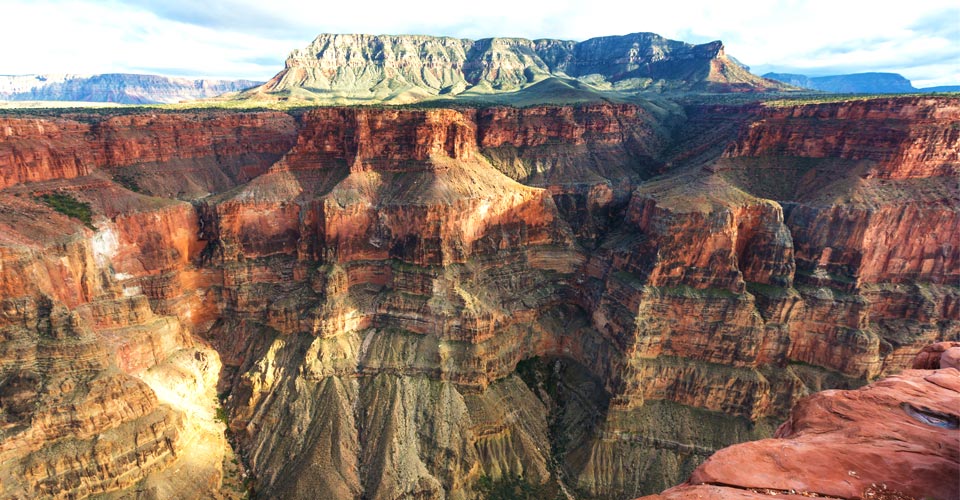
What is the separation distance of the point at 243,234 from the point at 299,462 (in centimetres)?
3204

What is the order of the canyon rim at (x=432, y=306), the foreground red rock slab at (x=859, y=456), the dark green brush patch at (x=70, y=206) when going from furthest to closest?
the dark green brush patch at (x=70, y=206) < the canyon rim at (x=432, y=306) < the foreground red rock slab at (x=859, y=456)

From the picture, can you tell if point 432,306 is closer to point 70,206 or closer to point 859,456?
point 70,206

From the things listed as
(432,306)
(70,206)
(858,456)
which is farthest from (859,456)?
(70,206)

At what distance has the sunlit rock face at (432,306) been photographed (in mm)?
45000

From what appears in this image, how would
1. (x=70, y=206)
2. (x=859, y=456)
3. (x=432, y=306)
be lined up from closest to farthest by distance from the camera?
(x=859, y=456)
(x=70, y=206)
(x=432, y=306)

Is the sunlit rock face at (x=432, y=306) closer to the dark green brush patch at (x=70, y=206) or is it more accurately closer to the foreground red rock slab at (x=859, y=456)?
the dark green brush patch at (x=70, y=206)

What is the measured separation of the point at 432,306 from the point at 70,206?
44.9 metres

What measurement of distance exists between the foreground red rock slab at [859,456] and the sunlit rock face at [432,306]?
38.5 meters

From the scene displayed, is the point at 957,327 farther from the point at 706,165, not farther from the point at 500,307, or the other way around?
the point at 500,307

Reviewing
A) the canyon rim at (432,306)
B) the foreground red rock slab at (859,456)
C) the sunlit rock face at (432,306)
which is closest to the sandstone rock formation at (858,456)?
the foreground red rock slab at (859,456)

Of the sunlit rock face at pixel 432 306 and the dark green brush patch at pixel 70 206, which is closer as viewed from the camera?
the sunlit rock face at pixel 432 306

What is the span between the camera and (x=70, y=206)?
5347cm

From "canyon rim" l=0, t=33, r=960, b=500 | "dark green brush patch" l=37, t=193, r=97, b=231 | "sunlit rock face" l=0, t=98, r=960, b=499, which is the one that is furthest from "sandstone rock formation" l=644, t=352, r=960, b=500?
"dark green brush patch" l=37, t=193, r=97, b=231

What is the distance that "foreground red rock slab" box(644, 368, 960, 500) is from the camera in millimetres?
12164
